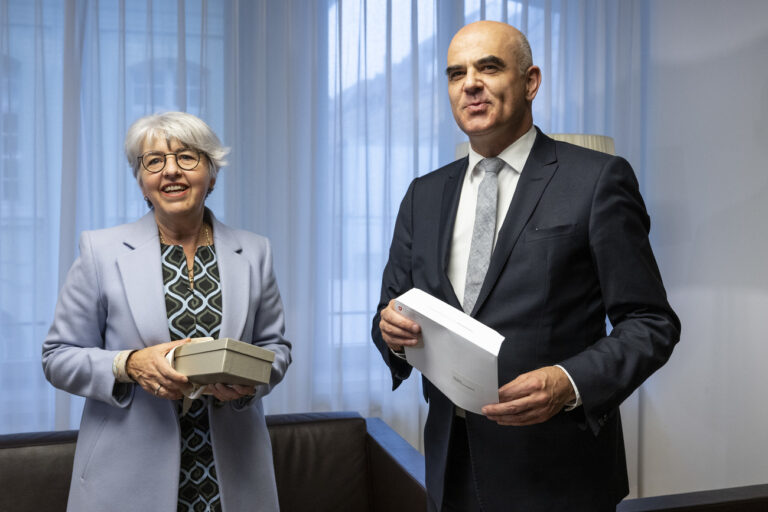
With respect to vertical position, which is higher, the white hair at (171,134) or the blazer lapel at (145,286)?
the white hair at (171,134)

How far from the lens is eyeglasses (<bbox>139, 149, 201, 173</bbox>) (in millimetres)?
1716

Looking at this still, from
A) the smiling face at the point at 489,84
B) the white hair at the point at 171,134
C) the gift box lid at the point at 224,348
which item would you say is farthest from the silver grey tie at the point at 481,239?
the white hair at the point at 171,134

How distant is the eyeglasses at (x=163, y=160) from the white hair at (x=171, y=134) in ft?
0.07

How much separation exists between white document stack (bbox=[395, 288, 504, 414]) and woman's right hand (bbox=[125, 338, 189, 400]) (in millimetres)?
537

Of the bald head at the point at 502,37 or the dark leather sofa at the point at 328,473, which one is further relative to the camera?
the dark leather sofa at the point at 328,473

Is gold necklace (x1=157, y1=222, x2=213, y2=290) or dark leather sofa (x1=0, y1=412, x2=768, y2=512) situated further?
dark leather sofa (x1=0, y1=412, x2=768, y2=512)

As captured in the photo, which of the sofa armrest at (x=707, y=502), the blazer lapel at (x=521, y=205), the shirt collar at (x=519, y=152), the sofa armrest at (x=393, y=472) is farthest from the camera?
the sofa armrest at (x=393, y=472)

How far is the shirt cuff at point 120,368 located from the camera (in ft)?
5.23

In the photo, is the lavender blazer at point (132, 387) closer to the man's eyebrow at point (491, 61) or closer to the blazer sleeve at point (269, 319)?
the blazer sleeve at point (269, 319)

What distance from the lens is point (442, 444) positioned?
1466mm

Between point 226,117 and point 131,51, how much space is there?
49 centimetres

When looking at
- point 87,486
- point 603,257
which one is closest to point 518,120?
point 603,257

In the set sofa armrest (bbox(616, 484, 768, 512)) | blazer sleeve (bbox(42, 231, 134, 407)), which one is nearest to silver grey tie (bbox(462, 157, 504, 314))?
blazer sleeve (bbox(42, 231, 134, 407))

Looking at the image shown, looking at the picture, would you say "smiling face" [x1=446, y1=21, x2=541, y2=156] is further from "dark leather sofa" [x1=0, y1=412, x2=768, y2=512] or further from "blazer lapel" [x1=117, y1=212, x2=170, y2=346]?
"dark leather sofa" [x1=0, y1=412, x2=768, y2=512]
